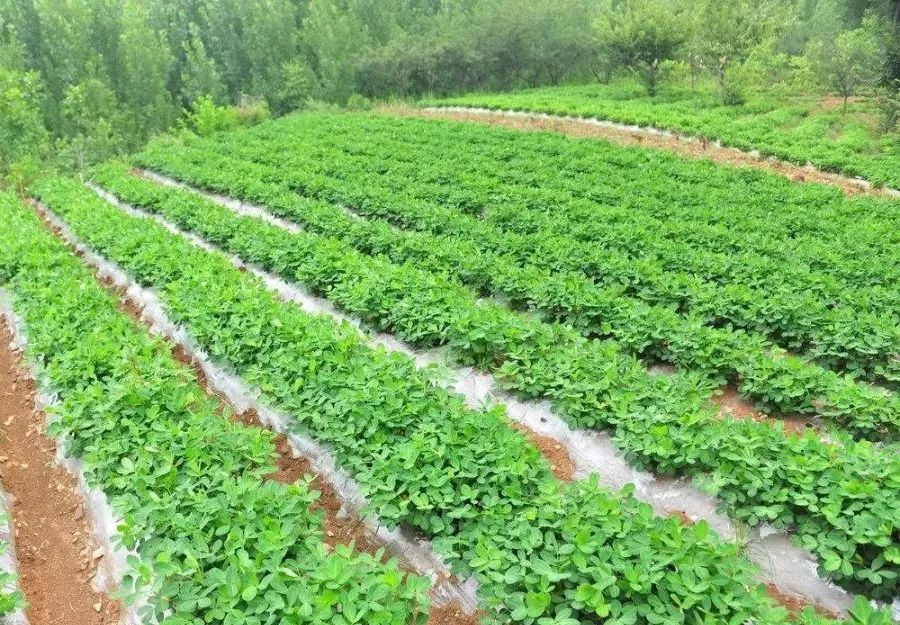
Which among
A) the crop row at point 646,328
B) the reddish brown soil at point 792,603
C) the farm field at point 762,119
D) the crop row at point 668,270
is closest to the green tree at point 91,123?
the farm field at point 762,119

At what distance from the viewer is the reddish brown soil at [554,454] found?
18.5 feet

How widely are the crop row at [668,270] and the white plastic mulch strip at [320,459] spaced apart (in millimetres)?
4838

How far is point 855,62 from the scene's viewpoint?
24.6 m

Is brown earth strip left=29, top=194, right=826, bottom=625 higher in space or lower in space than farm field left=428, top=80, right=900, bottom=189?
higher

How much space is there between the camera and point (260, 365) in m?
6.57

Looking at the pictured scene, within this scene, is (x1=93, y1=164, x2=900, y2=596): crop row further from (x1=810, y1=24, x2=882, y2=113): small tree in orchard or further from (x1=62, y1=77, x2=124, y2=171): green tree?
(x1=62, y1=77, x2=124, y2=171): green tree

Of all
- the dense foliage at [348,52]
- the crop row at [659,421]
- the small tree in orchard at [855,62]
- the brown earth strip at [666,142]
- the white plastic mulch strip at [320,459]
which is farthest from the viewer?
the dense foliage at [348,52]

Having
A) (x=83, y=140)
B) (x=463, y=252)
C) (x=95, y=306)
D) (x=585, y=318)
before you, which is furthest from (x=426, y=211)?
(x=83, y=140)

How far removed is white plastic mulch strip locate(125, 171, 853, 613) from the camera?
4323 mm

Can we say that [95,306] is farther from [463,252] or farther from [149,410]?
[463,252]

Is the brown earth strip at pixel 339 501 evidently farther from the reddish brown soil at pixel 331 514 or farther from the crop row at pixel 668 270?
the crop row at pixel 668 270

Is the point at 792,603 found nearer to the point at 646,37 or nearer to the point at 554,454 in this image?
the point at 554,454

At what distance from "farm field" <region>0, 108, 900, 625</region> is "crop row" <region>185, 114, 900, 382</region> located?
6 cm

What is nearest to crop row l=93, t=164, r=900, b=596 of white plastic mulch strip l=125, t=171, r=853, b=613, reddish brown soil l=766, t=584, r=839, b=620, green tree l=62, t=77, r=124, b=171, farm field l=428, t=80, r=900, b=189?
white plastic mulch strip l=125, t=171, r=853, b=613
